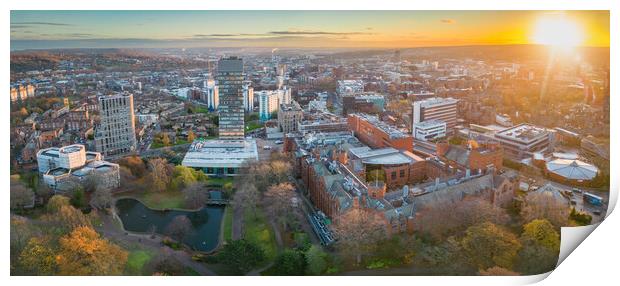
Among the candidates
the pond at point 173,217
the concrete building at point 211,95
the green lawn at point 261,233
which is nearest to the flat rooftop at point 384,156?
the green lawn at point 261,233

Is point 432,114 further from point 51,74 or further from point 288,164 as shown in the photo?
point 51,74

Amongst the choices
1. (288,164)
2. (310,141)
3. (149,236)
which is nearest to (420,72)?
(310,141)

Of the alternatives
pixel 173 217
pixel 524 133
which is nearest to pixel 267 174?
pixel 173 217

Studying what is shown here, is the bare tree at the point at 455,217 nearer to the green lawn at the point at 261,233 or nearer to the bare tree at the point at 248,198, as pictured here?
the green lawn at the point at 261,233

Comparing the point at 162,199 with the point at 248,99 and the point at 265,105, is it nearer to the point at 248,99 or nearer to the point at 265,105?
the point at 265,105

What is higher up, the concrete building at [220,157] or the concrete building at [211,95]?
the concrete building at [211,95]
